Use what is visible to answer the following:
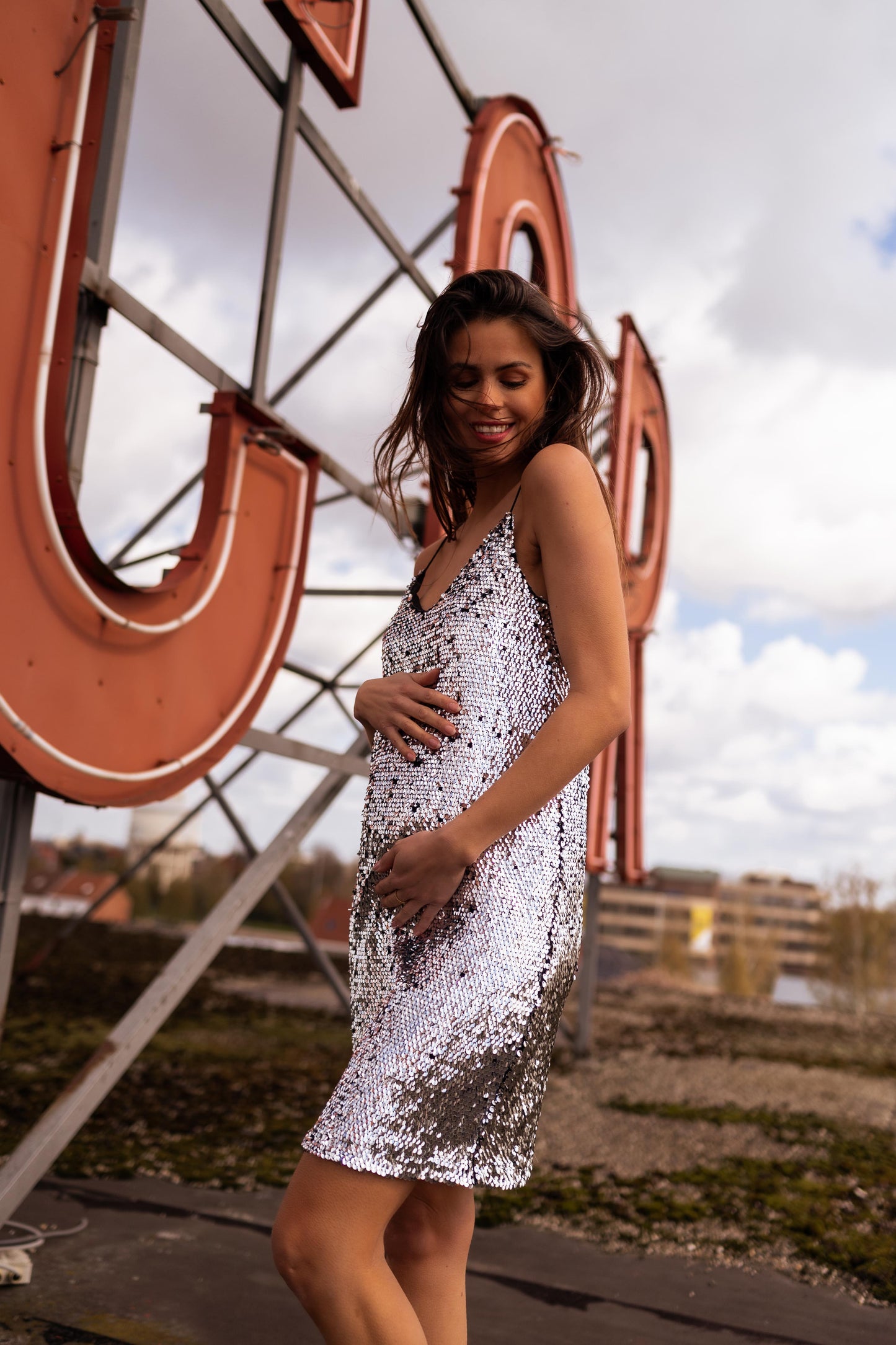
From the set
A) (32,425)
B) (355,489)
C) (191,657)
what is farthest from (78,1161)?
(355,489)

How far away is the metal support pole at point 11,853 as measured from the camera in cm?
301

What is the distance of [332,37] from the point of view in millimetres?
4488

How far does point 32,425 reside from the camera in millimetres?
2875

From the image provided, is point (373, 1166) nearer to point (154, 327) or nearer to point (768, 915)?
point (154, 327)

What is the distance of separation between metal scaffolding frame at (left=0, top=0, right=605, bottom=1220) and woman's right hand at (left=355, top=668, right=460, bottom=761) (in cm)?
33

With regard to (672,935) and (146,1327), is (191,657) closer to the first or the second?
(146,1327)

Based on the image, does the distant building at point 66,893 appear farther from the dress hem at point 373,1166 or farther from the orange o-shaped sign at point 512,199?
the dress hem at point 373,1166

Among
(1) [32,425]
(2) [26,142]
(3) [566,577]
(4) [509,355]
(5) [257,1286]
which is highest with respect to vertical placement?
(2) [26,142]

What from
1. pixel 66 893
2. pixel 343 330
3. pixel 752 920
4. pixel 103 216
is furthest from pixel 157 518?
pixel 752 920

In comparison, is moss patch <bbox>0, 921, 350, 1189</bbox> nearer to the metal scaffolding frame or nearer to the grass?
the grass

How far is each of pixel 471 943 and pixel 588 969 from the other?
6.46 m

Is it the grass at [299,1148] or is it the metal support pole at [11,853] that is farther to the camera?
the grass at [299,1148]

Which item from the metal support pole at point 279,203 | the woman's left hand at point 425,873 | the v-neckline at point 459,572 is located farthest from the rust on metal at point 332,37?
the woman's left hand at point 425,873

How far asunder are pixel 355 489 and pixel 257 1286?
3376mm
